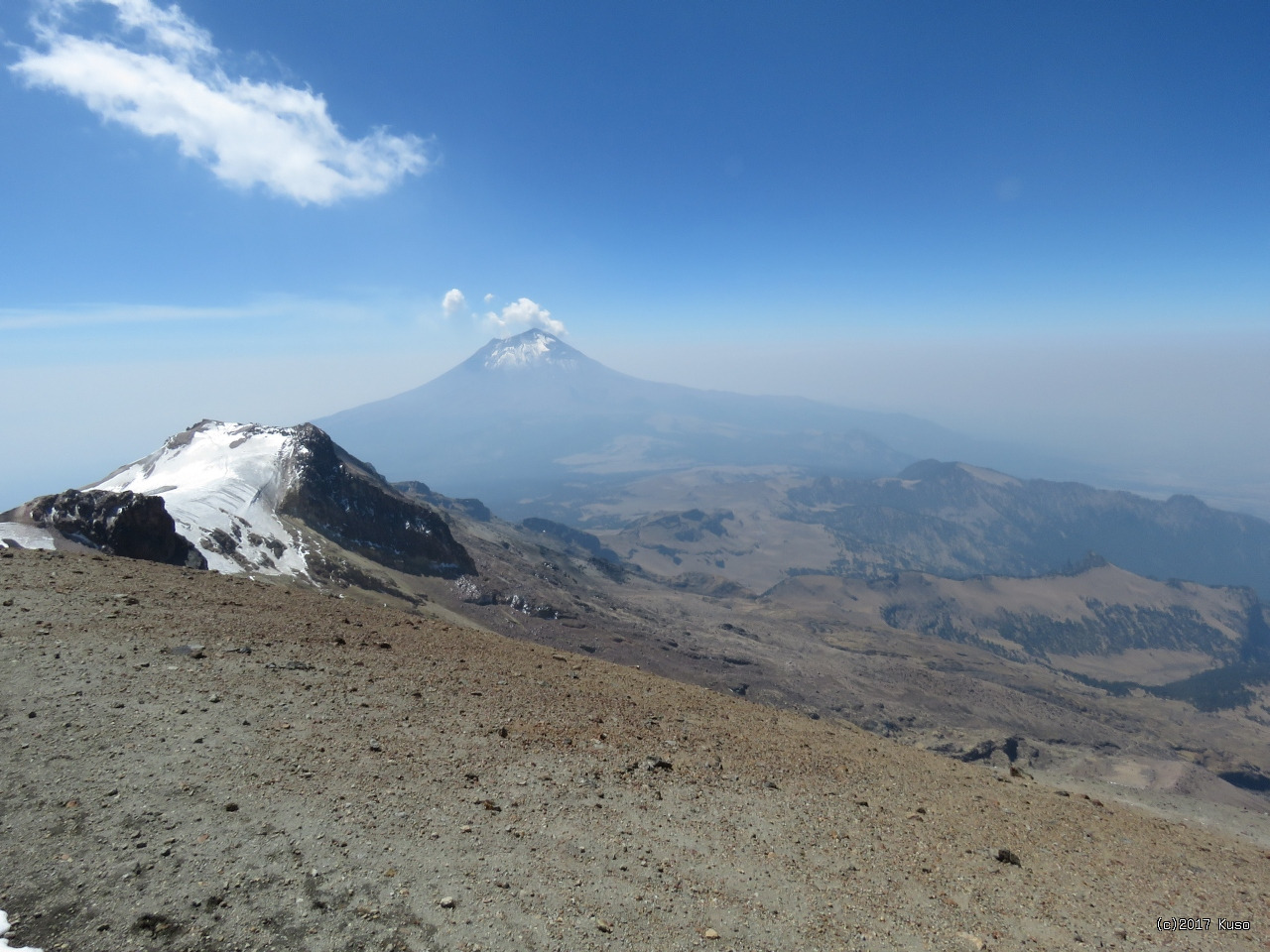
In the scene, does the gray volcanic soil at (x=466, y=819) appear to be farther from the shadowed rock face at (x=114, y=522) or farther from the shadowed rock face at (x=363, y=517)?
the shadowed rock face at (x=363, y=517)

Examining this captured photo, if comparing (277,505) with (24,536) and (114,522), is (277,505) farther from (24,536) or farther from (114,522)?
(24,536)

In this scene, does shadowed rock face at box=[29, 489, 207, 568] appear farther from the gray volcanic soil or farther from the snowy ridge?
the gray volcanic soil

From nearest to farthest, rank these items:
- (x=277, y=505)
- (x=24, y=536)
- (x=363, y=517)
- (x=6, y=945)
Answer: (x=6, y=945)
(x=24, y=536)
(x=277, y=505)
(x=363, y=517)

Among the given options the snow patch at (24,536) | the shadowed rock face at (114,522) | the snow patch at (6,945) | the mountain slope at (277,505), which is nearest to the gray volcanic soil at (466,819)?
the snow patch at (6,945)

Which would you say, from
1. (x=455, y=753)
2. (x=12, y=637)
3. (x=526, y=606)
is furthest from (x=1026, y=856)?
(x=526, y=606)

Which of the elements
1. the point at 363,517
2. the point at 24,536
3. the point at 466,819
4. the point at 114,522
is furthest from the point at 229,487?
the point at 466,819

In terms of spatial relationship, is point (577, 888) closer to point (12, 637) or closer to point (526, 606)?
point (12, 637)
